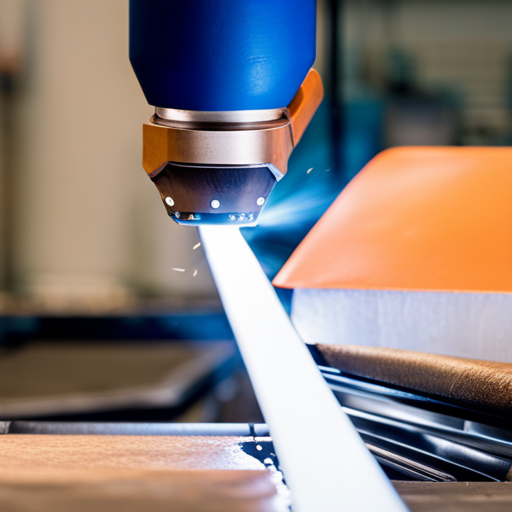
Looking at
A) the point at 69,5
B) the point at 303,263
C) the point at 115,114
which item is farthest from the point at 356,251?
the point at 69,5

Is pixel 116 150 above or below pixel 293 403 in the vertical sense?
below

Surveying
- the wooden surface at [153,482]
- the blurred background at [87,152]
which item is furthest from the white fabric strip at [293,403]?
the blurred background at [87,152]

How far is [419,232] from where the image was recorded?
38 cm

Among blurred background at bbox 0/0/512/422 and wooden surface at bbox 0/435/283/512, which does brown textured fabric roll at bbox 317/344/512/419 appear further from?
blurred background at bbox 0/0/512/422

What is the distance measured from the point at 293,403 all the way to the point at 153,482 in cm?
7

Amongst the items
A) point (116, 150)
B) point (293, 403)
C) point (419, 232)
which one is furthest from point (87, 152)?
point (293, 403)

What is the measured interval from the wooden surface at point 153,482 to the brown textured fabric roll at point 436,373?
0.06m

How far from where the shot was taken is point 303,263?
0.38 metres

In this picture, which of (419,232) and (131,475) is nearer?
(131,475)

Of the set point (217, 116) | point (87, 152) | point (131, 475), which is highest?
point (217, 116)

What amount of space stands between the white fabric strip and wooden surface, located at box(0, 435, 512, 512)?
0.01 m

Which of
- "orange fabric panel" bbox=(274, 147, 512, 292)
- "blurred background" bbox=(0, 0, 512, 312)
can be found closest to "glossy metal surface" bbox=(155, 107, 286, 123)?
"orange fabric panel" bbox=(274, 147, 512, 292)

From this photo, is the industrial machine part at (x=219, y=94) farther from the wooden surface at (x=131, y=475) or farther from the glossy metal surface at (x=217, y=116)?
the wooden surface at (x=131, y=475)

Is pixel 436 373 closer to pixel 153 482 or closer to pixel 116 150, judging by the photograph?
pixel 153 482
